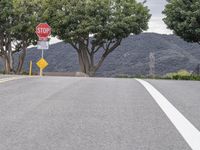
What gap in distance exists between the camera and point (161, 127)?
7559 millimetres

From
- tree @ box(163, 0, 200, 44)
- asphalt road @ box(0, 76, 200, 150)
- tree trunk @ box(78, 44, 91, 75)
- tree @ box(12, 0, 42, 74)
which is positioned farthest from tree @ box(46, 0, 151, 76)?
asphalt road @ box(0, 76, 200, 150)

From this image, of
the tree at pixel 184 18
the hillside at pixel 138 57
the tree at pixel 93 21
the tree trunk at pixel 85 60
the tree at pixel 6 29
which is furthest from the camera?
the hillside at pixel 138 57

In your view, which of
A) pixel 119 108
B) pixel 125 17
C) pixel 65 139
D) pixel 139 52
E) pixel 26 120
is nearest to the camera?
pixel 65 139

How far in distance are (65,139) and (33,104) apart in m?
3.66

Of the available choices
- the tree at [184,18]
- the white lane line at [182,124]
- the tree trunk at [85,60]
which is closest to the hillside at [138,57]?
the tree trunk at [85,60]

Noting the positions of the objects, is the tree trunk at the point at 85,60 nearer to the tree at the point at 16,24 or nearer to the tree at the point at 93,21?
the tree at the point at 93,21

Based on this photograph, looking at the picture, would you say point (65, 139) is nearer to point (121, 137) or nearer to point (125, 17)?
point (121, 137)

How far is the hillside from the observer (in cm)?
11594

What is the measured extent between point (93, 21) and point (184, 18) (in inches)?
470

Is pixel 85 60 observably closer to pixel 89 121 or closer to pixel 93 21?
pixel 93 21

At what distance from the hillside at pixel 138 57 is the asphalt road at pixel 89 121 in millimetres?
94657

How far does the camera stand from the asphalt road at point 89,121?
6.36 metres

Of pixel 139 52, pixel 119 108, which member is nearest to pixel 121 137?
pixel 119 108

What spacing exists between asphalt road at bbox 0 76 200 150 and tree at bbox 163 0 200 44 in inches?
1209
